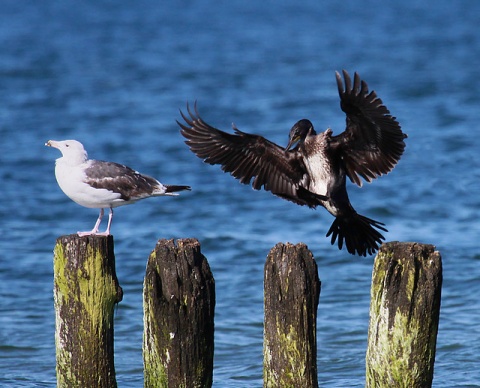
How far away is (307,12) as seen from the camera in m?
45.6

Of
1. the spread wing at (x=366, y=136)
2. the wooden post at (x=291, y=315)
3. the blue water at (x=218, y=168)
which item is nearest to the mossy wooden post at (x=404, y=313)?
the wooden post at (x=291, y=315)

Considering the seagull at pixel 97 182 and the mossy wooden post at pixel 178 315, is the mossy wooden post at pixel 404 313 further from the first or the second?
the seagull at pixel 97 182

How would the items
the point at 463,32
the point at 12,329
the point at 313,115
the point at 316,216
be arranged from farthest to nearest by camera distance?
1. the point at 463,32
2. the point at 313,115
3. the point at 316,216
4. the point at 12,329

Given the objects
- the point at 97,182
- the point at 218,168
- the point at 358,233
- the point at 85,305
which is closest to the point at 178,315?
the point at 85,305

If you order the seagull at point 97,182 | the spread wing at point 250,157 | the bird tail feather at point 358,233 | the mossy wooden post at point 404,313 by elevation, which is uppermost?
the spread wing at point 250,157

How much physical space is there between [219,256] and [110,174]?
537cm

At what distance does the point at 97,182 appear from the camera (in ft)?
23.8

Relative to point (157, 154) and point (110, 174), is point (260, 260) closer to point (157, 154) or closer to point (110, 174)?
point (110, 174)

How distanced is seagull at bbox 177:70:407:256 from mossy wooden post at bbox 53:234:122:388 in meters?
1.51

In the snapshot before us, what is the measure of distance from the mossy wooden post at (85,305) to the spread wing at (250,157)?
62.4 inches

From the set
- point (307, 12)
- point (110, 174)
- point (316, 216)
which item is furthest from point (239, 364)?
point (307, 12)

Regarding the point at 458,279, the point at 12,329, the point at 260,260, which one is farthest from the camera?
the point at 260,260

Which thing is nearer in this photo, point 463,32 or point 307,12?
point 463,32

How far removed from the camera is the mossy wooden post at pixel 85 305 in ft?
20.7
